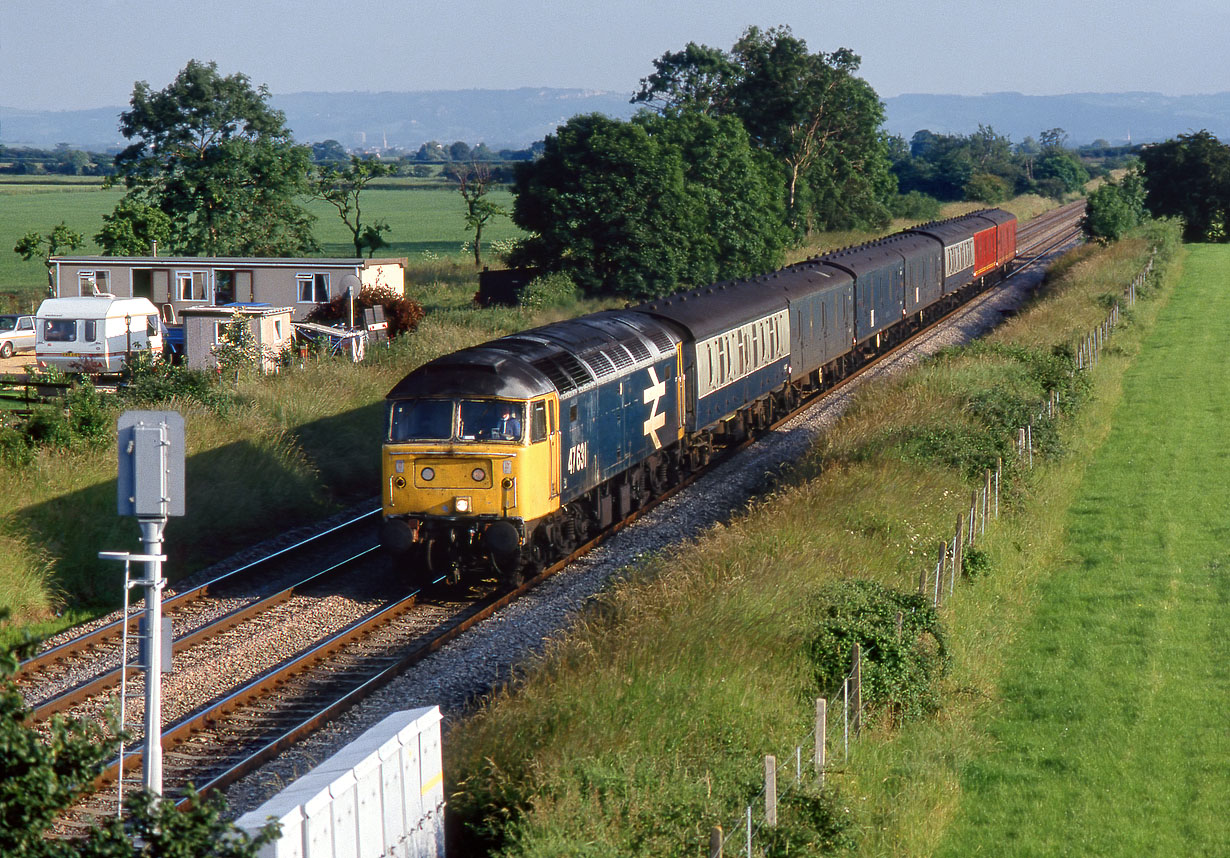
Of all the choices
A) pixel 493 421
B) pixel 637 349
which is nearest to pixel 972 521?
pixel 637 349

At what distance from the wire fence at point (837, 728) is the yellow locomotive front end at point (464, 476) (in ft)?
17.5

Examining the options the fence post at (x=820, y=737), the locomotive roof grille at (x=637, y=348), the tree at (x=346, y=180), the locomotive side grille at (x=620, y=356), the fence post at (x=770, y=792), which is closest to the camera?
the fence post at (x=770, y=792)

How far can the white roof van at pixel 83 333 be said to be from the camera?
4041 centimetres

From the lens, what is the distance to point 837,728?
12.1 meters

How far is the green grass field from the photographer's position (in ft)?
37.9

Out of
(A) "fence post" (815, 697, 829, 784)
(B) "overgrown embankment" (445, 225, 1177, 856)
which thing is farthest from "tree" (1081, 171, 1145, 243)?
→ (A) "fence post" (815, 697, 829, 784)

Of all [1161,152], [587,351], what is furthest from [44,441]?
[1161,152]

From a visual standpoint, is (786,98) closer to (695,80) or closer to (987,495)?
(695,80)

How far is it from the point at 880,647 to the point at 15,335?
4209 cm

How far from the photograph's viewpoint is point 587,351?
2034 centimetres

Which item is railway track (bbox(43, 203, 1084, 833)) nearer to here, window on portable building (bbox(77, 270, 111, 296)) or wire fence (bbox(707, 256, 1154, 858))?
wire fence (bbox(707, 256, 1154, 858))

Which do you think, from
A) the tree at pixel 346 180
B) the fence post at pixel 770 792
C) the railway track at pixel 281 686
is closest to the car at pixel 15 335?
the tree at pixel 346 180

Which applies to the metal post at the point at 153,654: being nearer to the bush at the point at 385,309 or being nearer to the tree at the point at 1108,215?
the bush at the point at 385,309

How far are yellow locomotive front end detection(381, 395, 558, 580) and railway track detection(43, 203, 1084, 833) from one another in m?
0.83
